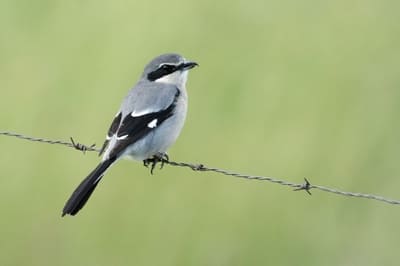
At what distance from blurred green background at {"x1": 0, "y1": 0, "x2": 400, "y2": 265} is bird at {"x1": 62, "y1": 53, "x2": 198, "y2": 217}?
0.74 meters

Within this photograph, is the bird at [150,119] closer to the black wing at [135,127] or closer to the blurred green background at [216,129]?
the black wing at [135,127]

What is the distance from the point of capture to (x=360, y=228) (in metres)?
7.06

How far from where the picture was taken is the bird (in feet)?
20.1

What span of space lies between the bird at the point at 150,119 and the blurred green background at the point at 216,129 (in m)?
0.74

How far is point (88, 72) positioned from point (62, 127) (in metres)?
0.83

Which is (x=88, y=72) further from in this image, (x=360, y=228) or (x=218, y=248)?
(x=360, y=228)

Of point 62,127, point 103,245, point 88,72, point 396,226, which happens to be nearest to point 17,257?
point 103,245

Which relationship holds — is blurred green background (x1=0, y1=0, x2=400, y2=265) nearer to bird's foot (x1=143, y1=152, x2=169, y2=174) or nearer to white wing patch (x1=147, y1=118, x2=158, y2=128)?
bird's foot (x1=143, y1=152, x2=169, y2=174)

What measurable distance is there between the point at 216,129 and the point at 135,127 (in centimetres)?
195

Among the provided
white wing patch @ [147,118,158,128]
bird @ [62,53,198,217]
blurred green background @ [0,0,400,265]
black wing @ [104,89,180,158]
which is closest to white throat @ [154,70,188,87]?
bird @ [62,53,198,217]

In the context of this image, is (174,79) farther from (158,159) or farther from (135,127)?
(135,127)

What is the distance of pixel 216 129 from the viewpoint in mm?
8086

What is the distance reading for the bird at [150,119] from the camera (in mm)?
6141

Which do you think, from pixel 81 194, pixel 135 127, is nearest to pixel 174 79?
pixel 135 127
